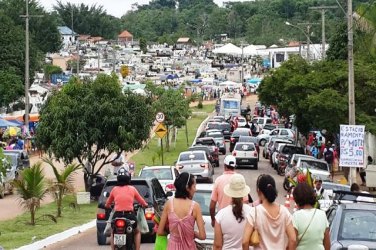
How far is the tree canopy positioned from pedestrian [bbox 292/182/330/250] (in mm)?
24568

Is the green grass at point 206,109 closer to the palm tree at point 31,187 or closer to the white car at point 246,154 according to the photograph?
the white car at point 246,154

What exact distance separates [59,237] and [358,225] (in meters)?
10.8

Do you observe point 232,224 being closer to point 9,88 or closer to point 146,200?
point 146,200

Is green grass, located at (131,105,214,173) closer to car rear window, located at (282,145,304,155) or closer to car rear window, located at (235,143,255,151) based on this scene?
car rear window, located at (235,143,255,151)

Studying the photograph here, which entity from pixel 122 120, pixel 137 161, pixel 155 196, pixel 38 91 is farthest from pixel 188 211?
pixel 38 91

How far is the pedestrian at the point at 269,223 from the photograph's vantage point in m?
11.4

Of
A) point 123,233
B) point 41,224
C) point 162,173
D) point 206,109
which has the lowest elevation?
point 41,224

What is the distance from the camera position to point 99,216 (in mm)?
22281

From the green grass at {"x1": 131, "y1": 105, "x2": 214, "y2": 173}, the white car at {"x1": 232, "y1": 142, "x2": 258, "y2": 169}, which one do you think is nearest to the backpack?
the white car at {"x1": 232, "y1": 142, "x2": 258, "y2": 169}

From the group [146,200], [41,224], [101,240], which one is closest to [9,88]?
[41,224]

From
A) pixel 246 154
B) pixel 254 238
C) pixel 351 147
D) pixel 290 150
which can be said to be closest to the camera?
pixel 254 238

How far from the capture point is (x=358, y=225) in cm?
1501

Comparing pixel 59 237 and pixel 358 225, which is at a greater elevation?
pixel 358 225

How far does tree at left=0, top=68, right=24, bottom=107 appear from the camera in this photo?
84.9 m
